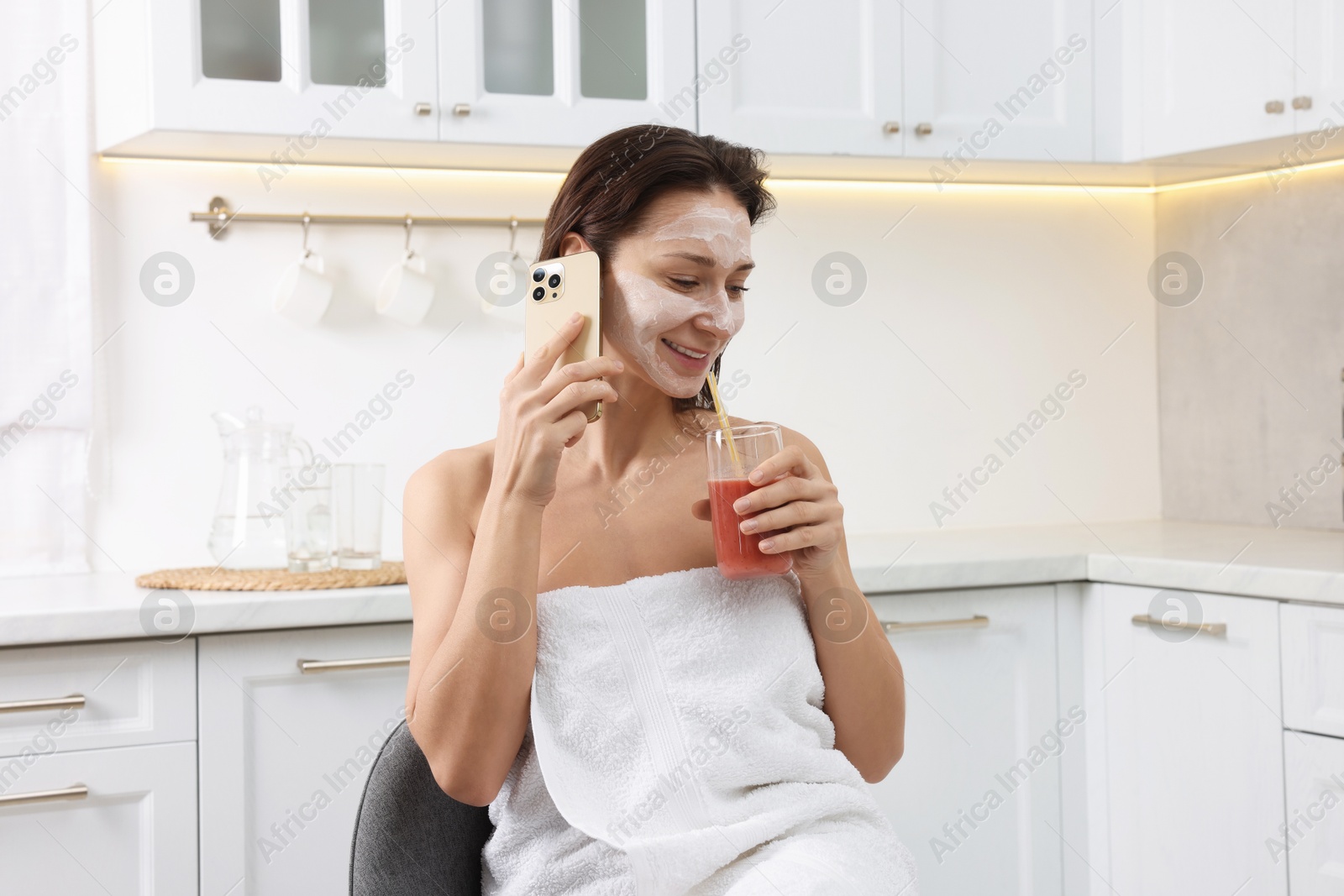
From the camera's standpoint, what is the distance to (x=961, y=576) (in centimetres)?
192

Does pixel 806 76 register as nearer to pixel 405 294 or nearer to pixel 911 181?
pixel 911 181

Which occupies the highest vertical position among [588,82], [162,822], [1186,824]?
[588,82]

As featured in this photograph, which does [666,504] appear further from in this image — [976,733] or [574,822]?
[976,733]

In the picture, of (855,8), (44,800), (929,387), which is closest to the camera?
(44,800)

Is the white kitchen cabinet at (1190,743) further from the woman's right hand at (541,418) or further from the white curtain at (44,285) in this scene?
the white curtain at (44,285)

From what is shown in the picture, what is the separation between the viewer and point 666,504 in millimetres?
1257

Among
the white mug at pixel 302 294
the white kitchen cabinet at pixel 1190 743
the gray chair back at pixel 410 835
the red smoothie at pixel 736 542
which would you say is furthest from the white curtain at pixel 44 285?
the white kitchen cabinet at pixel 1190 743

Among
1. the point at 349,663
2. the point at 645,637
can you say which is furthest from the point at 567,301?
the point at 349,663

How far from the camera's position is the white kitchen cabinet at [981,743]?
193 cm

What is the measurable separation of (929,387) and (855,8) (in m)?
0.81

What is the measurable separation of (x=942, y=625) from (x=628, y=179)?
1058mm

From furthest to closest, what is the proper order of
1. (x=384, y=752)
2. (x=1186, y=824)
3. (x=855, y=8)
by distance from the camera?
(x=855, y=8)
(x=1186, y=824)
(x=384, y=752)

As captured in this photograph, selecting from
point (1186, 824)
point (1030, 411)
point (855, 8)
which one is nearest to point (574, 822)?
point (1186, 824)

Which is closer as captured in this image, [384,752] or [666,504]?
[384,752]
